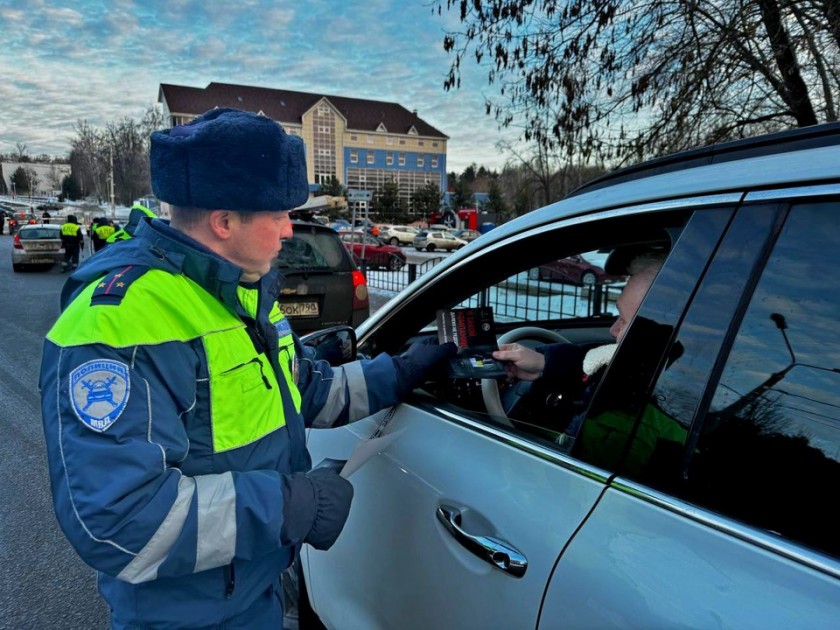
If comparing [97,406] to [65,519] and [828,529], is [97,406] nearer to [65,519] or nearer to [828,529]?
[65,519]

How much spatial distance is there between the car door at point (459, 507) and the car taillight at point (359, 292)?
16.2ft

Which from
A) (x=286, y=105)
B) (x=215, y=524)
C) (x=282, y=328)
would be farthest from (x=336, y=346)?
(x=286, y=105)

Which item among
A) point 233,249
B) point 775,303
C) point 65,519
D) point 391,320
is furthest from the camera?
point 391,320

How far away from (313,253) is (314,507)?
223 inches

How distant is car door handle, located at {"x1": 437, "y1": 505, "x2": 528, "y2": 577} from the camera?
3.70 ft

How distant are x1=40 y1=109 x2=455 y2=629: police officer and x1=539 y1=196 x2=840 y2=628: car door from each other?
0.62 metres

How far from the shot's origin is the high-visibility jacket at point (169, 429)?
3.41 ft

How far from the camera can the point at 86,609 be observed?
106 inches

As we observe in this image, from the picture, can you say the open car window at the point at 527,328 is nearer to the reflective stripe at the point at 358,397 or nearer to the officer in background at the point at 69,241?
the reflective stripe at the point at 358,397

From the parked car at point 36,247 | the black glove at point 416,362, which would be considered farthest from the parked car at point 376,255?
the black glove at point 416,362

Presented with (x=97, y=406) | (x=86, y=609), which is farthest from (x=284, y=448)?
(x=86, y=609)

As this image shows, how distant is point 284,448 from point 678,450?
33.7 inches

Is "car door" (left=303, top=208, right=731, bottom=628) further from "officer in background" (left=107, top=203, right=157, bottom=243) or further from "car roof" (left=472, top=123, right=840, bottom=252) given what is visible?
"officer in background" (left=107, top=203, right=157, bottom=243)

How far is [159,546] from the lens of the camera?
1.07 metres
